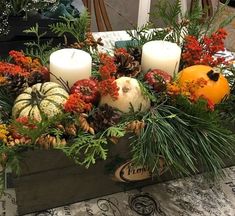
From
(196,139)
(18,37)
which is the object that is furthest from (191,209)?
(18,37)

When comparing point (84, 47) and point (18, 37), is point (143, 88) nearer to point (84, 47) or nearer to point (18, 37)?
point (84, 47)

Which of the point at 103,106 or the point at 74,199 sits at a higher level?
the point at 103,106

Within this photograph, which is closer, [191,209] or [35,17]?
[191,209]

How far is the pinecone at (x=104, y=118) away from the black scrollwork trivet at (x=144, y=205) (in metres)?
0.15

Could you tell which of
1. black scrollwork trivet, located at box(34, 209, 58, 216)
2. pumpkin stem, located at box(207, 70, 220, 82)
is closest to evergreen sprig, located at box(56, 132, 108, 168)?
black scrollwork trivet, located at box(34, 209, 58, 216)

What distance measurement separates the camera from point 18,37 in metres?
1.01

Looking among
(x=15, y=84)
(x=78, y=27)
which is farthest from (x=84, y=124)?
(x=78, y=27)

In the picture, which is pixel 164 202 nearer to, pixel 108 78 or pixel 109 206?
pixel 109 206

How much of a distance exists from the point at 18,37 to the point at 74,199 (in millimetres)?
512

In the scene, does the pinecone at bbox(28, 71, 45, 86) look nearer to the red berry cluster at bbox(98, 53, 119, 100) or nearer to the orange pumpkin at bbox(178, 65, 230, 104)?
the red berry cluster at bbox(98, 53, 119, 100)

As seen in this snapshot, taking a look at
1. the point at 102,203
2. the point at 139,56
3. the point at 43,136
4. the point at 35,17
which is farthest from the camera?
the point at 35,17

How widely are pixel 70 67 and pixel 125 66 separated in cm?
10

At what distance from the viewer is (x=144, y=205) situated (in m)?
0.67

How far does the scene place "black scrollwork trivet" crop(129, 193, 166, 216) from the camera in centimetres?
65
